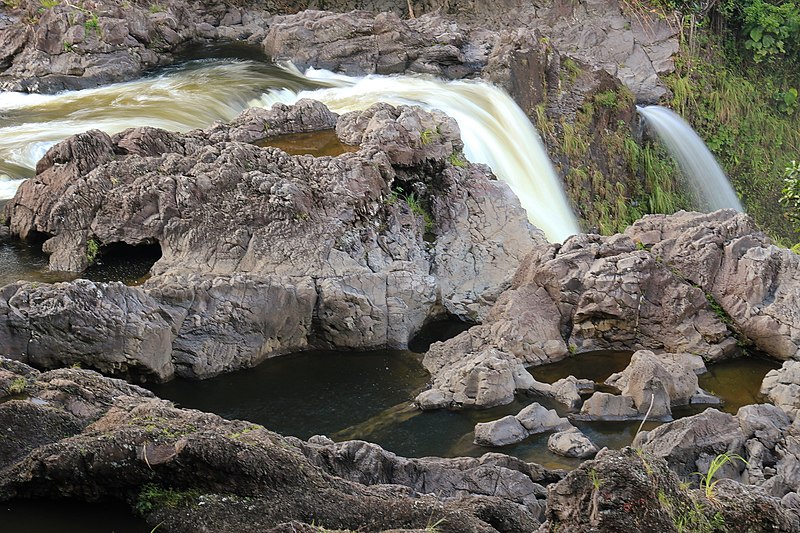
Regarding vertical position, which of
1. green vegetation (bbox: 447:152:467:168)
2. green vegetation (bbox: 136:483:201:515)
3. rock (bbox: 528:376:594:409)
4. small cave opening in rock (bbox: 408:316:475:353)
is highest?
green vegetation (bbox: 447:152:467:168)

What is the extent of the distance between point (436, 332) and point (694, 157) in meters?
10.3

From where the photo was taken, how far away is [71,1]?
63.6 ft

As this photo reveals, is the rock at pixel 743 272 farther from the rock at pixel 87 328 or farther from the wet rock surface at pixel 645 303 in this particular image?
the rock at pixel 87 328

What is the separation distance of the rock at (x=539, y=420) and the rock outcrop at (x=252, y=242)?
207 centimetres

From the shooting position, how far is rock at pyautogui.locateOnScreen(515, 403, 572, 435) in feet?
27.7

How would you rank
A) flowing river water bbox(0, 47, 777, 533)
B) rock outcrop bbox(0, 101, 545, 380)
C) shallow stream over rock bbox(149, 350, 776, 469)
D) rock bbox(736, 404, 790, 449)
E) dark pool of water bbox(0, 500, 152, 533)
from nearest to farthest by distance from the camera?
dark pool of water bbox(0, 500, 152, 533)
rock bbox(736, 404, 790, 449)
shallow stream over rock bbox(149, 350, 776, 469)
flowing river water bbox(0, 47, 777, 533)
rock outcrop bbox(0, 101, 545, 380)

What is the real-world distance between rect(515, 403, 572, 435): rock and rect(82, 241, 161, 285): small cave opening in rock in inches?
172

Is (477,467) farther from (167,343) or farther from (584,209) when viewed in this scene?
(584,209)

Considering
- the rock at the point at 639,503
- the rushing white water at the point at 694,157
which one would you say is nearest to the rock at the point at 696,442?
the rock at the point at 639,503

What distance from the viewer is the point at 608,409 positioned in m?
8.86

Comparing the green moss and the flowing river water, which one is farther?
the green moss

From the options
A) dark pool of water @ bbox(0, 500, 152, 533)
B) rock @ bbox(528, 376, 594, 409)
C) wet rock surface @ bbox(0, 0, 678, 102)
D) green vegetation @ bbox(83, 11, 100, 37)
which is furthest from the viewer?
green vegetation @ bbox(83, 11, 100, 37)

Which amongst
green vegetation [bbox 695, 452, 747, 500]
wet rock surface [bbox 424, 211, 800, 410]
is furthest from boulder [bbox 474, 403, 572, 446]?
green vegetation [bbox 695, 452, 747, 500]

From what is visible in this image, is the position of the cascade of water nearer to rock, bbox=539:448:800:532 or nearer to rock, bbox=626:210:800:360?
rock, bbox=626:210:800:360
